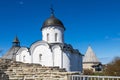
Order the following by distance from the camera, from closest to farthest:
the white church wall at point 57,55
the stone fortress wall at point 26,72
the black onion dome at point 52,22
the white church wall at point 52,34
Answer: the stone fortress wall at point 26,72 < the white church wall at point 57,55 < the white church wall at point 52,34 < the black onion dome at point 52,22

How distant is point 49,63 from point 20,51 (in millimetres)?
5373

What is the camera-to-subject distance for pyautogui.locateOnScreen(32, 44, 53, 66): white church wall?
1193 inches

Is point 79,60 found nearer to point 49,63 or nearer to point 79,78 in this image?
point 49,63

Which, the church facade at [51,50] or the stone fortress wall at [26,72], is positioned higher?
the church facade at [51,50]

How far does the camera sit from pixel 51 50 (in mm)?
30594

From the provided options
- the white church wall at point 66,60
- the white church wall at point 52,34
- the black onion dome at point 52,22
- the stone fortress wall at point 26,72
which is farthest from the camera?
the black onion dome at point 52,22

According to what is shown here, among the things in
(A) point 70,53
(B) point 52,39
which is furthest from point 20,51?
(A) point 70,53

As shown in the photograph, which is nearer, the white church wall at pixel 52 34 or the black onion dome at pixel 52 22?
the white church wall at pixel 52 34

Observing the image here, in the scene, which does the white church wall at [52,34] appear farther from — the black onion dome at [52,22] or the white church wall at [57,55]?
the white church wall at [57,55]

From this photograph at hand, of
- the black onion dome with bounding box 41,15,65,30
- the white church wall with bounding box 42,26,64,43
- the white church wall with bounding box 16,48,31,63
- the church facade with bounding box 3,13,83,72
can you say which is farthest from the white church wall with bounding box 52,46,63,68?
the white church wall with bounding box 16,48,31,63

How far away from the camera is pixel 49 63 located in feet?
98.9

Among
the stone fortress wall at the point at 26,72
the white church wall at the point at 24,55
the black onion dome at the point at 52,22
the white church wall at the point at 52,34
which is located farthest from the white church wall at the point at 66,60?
the stone fortress wall at the point at 26,72

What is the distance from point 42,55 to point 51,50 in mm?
1441

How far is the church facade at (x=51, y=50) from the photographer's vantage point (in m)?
30.4
